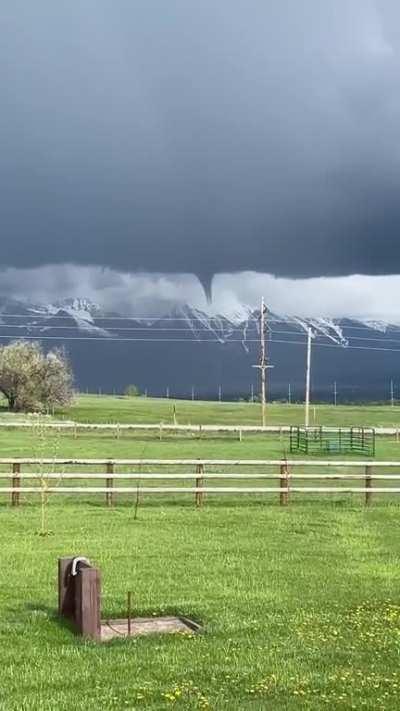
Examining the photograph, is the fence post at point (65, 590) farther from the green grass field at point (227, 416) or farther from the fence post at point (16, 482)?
the green grass field at point (227, 416)

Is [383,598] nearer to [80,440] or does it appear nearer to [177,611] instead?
[177,611]

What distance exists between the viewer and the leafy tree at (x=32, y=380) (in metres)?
83.2

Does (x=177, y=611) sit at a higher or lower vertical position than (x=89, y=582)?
lower

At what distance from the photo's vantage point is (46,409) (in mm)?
80188

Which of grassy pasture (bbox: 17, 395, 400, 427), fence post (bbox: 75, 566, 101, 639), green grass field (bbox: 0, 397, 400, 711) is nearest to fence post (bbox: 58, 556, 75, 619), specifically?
green grass field (bbox: 0, 397, 400, 711)

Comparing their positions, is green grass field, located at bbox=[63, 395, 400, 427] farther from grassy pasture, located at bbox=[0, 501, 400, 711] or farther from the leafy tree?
grassy pasture, located at bbox=[0, 501, 400, 711]

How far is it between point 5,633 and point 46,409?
238 feet

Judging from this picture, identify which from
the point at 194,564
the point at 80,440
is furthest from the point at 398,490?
the point at 80,440

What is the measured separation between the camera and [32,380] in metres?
84.1

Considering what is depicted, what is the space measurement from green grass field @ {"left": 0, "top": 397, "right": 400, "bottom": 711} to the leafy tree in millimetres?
63068

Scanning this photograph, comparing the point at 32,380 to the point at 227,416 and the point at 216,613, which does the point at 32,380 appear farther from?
the point at 216,613

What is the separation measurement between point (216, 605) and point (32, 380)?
7572 cm

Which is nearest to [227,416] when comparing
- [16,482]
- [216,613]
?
[16,482]

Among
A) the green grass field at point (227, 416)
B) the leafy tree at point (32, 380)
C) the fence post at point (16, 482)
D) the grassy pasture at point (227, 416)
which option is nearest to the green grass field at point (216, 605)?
the fence post at point (16, 482)
